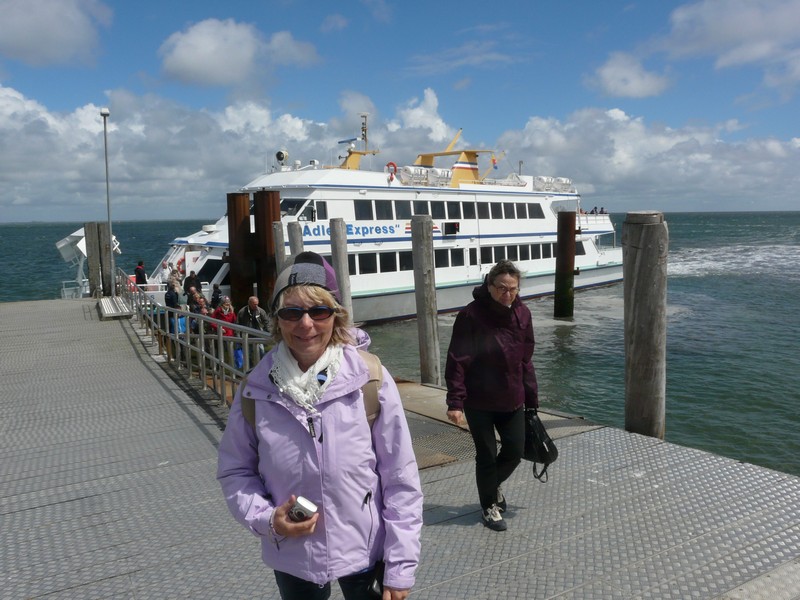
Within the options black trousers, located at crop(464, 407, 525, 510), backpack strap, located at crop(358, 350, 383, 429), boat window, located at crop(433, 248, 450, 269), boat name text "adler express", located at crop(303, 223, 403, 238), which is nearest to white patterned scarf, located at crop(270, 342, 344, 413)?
backpack strap, located at crop(358, 350, 383, 429)

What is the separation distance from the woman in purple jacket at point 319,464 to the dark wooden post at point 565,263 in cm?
1695

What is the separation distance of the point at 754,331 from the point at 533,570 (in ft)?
67.5

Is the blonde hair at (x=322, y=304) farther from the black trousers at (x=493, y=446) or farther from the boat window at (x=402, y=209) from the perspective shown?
the boat window at (x=402, y=209)

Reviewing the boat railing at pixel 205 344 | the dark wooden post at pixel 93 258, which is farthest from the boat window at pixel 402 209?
the dark wooden post at pixel 93 258

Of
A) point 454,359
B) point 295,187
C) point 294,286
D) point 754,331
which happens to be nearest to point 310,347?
point 294,286

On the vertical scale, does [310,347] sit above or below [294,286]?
below

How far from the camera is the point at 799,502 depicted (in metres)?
4.20

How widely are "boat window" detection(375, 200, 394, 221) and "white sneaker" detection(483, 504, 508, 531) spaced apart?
57.7 ft

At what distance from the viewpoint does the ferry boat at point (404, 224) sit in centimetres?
1977

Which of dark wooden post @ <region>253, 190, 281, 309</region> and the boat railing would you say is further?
dark wooden post @ <region>253, 190, 281, 309</region>

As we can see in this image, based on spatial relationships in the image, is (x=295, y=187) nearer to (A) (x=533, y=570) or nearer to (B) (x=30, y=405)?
(B) (x=30, y=405)

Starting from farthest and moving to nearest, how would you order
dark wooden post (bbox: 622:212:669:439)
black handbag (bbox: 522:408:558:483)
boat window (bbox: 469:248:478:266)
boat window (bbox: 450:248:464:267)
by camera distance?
1. boat window (bbox: 469:248:478:266)
2. boat window (bbox: 450:248:464:267)
3. dark wooden post (bbox: 622:212:669:439)
4. black handbag (bbox: 522:408:558:483)

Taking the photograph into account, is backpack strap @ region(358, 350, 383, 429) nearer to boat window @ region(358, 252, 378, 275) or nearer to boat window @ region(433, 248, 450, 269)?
boat window @ region(358, 252, 378, 275)

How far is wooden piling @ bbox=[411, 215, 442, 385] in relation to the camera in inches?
362
